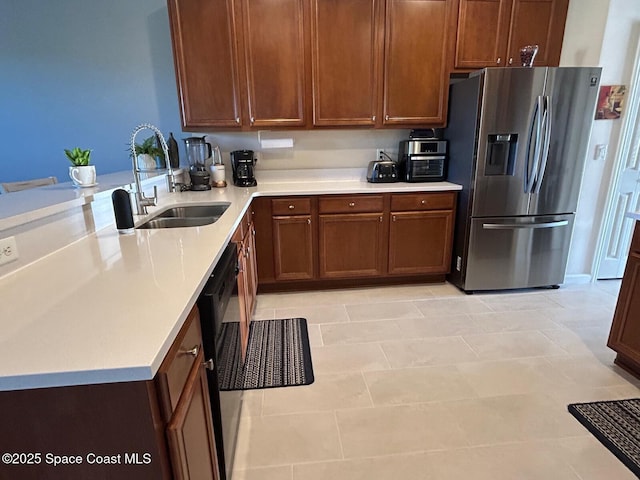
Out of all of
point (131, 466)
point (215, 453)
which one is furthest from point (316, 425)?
point (131, 466)

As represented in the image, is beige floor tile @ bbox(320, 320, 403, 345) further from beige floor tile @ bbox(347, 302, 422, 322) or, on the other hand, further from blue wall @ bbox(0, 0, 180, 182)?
blue wall @ bbox(0, 0, 180, 182)

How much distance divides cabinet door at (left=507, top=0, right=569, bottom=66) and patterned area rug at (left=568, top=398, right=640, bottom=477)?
8.70ft

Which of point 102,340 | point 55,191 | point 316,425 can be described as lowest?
point 316,425

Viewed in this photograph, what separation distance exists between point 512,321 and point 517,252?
2.19ft

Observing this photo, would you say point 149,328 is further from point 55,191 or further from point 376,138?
point 376,138

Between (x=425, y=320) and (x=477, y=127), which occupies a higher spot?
(x=477, y=127)

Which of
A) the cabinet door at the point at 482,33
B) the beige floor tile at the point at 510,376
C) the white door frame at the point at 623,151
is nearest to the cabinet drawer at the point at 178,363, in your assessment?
the beige floor tile at the point at 510,376

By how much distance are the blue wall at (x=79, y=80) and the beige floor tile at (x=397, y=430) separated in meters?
2.91

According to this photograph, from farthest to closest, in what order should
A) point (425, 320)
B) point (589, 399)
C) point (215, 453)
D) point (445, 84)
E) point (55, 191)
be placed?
point (445, 84) < point (425, 320) < point (589, 399) < point (55, 191) < point (215, 453)

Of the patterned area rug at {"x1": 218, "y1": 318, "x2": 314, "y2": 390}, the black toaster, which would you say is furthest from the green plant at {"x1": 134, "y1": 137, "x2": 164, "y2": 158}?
the black toaster

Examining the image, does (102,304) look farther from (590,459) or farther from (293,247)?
(293,247)

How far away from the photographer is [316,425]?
5.59ft

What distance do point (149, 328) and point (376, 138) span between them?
3.02 m

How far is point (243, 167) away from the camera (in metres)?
3.15
